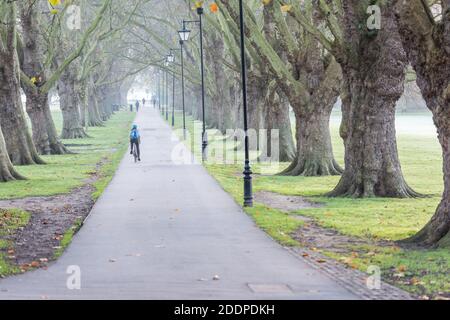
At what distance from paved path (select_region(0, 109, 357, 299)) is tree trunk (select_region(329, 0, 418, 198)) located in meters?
3.44

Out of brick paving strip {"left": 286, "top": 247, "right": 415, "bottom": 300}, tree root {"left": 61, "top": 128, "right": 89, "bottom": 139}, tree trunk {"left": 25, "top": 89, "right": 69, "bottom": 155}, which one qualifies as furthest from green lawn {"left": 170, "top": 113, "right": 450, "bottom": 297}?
tree root {"left": 61, "top": 128, "right": 89, "bottom": 139}

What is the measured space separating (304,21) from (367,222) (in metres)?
7.16

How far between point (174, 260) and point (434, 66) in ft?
16.3

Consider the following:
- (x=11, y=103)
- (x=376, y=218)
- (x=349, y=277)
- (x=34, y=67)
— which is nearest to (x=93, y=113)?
(x=34, y=67)

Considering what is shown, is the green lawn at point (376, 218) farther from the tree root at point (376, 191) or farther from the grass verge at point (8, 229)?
the grass verge at point (8, 229)

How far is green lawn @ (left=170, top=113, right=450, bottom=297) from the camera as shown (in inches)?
462

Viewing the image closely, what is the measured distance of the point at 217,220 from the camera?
57.4ft

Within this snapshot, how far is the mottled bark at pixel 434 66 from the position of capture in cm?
1367

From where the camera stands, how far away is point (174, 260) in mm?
12695

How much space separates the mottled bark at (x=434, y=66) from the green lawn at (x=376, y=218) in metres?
0.74

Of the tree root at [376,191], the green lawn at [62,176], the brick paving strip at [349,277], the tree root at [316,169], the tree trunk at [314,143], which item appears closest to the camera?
the brick paving strip at [349,277]

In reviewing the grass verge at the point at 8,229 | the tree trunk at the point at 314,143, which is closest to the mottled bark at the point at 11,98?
the tree trunk at the point at 314,143

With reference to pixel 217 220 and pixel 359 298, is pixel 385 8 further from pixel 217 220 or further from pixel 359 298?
pixel 359 298
